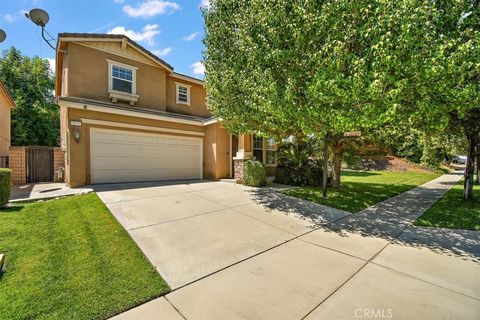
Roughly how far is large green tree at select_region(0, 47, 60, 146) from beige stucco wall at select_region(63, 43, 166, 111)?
43.8 feet

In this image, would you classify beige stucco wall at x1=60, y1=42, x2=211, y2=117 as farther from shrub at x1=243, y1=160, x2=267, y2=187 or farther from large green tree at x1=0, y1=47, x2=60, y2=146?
large green tree at x1=0, y1=47, x2=60, y2=146

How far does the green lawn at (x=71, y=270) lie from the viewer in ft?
8.41

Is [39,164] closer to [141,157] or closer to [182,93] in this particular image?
[141,157]

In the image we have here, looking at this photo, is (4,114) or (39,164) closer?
(39,164)

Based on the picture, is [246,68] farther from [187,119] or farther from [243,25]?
[187,119]

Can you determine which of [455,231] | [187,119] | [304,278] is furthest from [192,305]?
[187,119]

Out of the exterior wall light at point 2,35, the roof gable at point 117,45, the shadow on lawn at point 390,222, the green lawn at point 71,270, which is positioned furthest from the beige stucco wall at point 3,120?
the shadow on lawn at point 390,222

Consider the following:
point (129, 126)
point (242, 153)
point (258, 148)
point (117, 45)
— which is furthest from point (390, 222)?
point (117, 45)

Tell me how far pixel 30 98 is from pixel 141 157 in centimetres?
2021

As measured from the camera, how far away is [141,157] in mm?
11133

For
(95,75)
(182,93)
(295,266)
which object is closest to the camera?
(295,266)

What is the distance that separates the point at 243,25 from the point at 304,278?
6.57 meters

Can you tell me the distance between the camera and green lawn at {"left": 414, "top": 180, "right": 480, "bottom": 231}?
18.6 feet

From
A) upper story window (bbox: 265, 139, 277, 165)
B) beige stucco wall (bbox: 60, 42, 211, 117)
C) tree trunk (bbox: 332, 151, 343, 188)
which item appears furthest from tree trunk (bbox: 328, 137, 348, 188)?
beige stucco wall (bbox: 60, 42, 211, 117)
